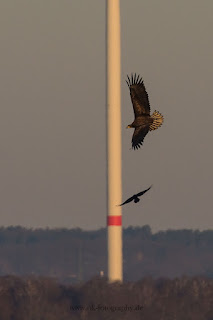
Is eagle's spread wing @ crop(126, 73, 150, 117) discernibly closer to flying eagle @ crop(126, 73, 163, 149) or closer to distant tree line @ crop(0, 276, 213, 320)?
flying eagle @ crop(126, 73, 163, 149)

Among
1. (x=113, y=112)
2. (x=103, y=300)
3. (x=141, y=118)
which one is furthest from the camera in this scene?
(x=103, y=300)

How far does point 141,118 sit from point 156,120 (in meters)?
0.42

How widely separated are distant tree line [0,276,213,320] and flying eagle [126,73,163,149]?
89.2m

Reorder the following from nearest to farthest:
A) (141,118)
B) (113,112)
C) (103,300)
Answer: (141,118), (113,112), (103,300)

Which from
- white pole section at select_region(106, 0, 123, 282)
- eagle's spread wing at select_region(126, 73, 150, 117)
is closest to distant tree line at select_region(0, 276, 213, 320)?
white pole section at select_region(106, 0, 123, 282)

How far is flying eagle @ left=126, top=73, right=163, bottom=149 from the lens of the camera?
39438mm

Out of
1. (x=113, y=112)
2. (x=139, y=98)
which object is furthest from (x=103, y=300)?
(x=139, y=98)

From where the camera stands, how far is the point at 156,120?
3959 cm

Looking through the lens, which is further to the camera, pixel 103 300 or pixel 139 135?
pixel 103 300

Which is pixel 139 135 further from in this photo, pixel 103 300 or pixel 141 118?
pixel 103 300

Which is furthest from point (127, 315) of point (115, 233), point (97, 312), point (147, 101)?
point (147, 101)

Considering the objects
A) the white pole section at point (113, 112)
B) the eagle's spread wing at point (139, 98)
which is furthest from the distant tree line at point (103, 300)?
the eagle's spread wing at point (139, 98)

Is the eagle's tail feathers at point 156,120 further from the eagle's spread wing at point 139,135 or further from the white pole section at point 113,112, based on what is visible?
the white pole section at point 113,112

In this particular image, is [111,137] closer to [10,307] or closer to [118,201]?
[118,201]
